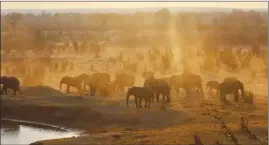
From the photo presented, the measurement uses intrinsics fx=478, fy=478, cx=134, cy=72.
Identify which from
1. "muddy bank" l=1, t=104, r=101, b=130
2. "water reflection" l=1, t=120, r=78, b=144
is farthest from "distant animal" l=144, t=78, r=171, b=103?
"water reflection" l=1, t=120, r=78, b=144

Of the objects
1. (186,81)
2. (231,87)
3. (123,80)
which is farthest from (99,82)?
(231,87)

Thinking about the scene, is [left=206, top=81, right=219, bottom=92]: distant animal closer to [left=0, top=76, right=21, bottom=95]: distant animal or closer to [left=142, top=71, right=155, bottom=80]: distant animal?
[left=142, top=71, right=155, bottom=80]: distant animal

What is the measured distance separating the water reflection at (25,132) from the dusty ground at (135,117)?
1.6 inches

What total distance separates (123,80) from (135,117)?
0.74 feet

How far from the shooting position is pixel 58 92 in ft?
9.05

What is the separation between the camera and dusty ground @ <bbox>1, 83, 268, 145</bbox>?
2674 mm

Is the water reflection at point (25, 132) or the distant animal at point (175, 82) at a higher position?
the distant animal at point (175, 82)

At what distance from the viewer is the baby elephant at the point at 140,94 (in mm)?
2699

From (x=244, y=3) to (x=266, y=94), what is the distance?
0.52 meters

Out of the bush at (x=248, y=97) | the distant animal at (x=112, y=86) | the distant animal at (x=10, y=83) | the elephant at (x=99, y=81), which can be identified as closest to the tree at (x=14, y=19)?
the distant animal at (x=10, y=83)

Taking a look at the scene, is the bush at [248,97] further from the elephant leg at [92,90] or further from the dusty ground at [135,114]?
the elephant leg at [92,90]

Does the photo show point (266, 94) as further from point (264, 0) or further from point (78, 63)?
point (78, 63)

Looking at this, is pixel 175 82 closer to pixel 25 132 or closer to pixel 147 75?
pixel 147 75

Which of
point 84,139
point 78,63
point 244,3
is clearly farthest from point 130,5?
point 84,139
